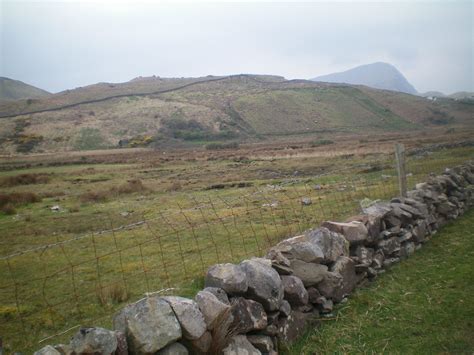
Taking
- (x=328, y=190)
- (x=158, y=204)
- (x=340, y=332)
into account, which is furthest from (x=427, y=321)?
(x=158, y=204)

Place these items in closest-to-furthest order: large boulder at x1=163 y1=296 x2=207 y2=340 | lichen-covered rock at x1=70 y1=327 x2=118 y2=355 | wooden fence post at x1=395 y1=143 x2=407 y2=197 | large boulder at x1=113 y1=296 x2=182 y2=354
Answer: lichen-covered rock at x1=70 y1=327 x2=118 y2=355
large boulder at x1=113 y1=296 x2=182 y2=354
large boulder at x1=163 y1=296 x2=207 y2=340
wooden fence post at x1=395 y1=143 x2=407 y2=197

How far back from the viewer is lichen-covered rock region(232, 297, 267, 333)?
14.7 feet

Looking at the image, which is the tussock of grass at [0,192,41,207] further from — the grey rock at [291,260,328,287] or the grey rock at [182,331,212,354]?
the grey rock at [182,331,212,354]

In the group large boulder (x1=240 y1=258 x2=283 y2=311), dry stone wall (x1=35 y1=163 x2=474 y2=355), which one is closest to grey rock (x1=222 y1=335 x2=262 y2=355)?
dry stone wall (x1=35 y1=163 x2=474 y2=355)

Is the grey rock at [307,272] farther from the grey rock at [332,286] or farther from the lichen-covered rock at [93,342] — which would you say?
the lichen-covered rock at [93,342]

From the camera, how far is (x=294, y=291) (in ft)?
17.4

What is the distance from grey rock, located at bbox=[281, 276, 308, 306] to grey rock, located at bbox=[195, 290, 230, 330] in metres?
1.34

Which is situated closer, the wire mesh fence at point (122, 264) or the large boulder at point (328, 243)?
the large boulder at point (328, 243)

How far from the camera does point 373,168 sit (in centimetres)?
2483

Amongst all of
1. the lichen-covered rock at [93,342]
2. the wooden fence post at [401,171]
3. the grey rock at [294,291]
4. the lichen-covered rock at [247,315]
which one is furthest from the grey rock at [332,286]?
the wooden fence post at [401,171]

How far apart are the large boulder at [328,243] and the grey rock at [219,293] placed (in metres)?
2.17

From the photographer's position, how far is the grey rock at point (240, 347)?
13.7 feet

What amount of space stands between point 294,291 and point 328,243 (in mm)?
1359

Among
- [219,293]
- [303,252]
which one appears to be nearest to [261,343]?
[219,293]
